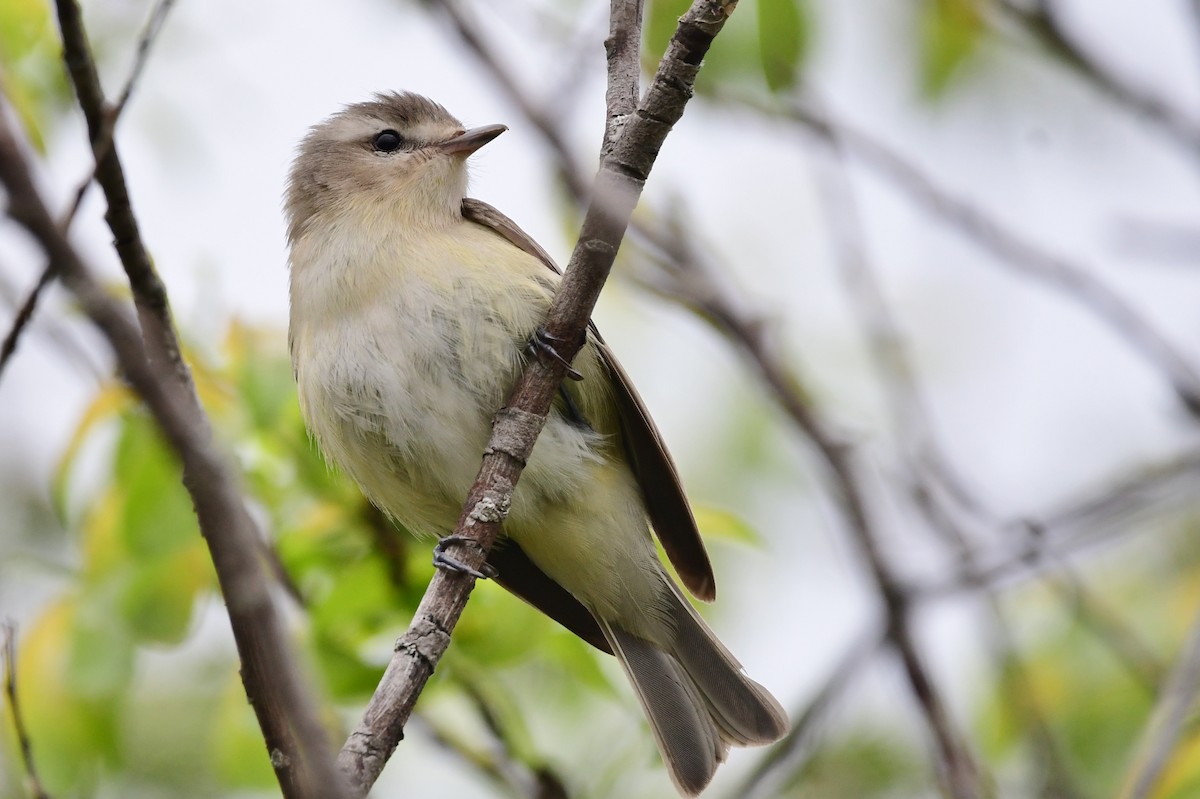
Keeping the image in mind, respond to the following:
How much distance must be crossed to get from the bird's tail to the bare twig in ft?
8.29

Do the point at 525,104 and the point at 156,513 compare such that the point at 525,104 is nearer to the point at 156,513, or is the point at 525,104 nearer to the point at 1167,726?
the point at 156,513

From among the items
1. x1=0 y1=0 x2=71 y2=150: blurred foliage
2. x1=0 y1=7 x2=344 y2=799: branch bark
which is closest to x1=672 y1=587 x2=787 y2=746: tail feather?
x1=0 y1=0 x2=71 y2=150: blurred foliage

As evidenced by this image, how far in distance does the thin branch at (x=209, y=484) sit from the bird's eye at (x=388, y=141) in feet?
11.5

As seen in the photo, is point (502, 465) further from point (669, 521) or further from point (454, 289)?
point (669, 521)

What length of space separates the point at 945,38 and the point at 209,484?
4251 millimetres

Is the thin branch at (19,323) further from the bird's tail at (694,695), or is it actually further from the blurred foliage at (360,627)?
the bird's tail at (694,695)

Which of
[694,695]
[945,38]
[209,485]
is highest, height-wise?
[945,38]

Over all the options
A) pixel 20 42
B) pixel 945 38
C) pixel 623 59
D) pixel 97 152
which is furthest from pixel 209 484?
pixel 945 38

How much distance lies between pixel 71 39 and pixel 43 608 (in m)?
2.22

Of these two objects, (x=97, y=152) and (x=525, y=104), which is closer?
(x=97, y=152)

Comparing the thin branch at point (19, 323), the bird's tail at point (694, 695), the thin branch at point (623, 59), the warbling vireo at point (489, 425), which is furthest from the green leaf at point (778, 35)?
the bird's tail at point (694, 695)

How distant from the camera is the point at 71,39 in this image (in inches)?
82.5

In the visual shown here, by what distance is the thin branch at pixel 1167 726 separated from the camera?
8.82 feet

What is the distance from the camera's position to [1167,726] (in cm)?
278
